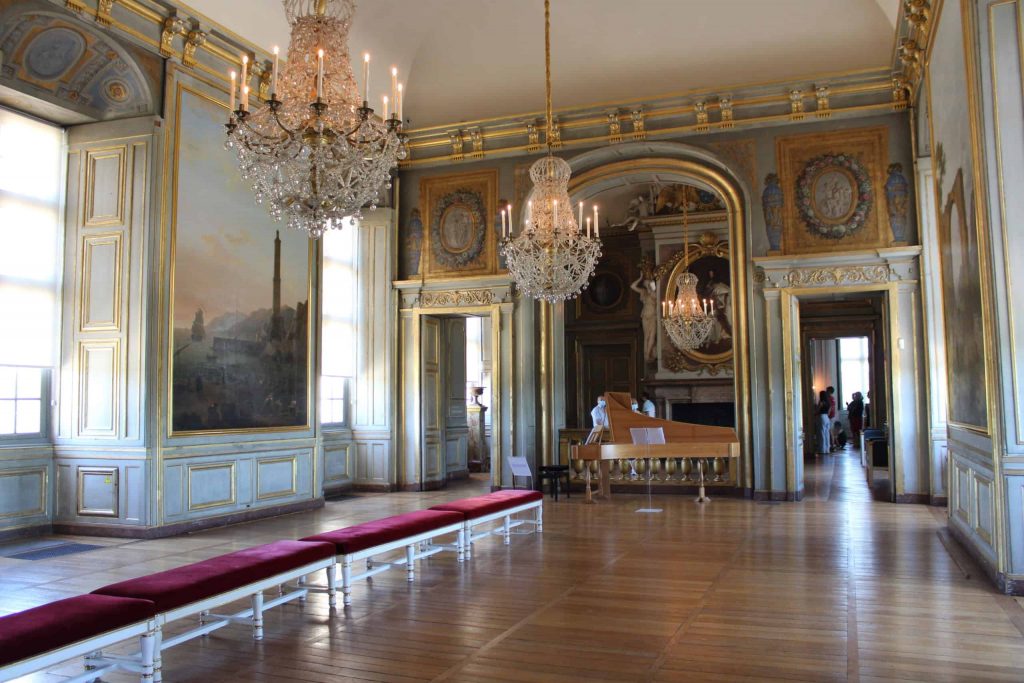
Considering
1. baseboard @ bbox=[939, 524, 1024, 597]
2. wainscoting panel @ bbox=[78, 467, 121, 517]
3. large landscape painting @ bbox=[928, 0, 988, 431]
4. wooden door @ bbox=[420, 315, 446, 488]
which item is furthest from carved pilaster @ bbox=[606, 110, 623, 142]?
wainscoting panel @ bbox=[78, 467, 121, 517]

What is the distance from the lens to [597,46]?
10969mm

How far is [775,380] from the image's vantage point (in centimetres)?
1027

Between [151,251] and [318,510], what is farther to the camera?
[318,510]

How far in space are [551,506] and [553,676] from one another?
20.4 ft

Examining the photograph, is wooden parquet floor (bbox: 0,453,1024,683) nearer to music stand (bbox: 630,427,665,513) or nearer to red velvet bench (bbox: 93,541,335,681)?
red velvet bench (bbox: 93,541,335,681)

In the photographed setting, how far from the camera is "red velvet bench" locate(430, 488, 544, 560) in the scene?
6.43 m

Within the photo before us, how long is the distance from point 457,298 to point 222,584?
8.09 metres

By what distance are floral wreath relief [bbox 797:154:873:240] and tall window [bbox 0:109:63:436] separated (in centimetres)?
866

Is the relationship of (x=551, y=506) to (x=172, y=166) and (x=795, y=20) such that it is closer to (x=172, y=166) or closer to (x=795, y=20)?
(x=172, y=166)

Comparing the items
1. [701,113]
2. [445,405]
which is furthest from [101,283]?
[701,113]

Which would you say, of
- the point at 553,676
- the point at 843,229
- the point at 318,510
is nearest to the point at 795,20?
the point at 843,229

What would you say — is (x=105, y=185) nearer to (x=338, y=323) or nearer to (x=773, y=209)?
(x=338, y=323)

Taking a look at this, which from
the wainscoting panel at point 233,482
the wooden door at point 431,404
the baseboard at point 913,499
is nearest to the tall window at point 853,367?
the baseboard at point 913,499

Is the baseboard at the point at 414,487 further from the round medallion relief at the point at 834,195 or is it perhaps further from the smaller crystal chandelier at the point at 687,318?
the round medallion relief at the point at 834,195
